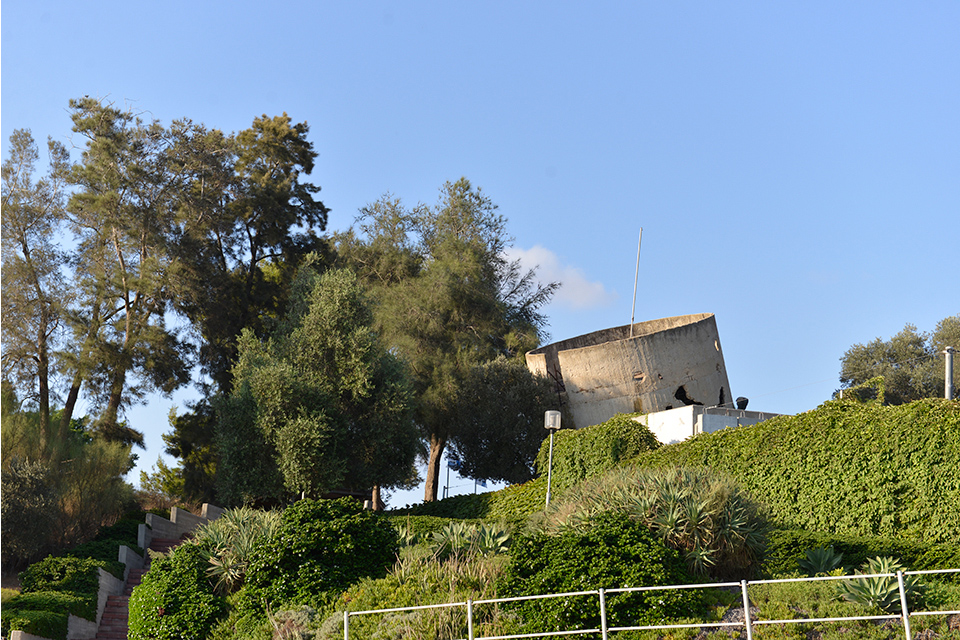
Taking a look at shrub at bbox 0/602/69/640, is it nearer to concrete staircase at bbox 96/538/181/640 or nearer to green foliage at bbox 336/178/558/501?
concrete staircase at bbox 96/538/181/640

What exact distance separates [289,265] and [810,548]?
85.4 feet

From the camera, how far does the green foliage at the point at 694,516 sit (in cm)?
1294

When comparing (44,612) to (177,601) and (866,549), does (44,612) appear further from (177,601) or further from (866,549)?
(866,549)

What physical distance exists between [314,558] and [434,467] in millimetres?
20414

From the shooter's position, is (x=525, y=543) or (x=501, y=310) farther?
(x=501, y=310)

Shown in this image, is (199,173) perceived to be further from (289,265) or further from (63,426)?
(63,426)

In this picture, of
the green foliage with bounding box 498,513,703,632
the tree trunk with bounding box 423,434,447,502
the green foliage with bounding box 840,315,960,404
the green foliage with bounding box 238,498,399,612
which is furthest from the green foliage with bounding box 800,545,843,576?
the green foliage with bounding box 840,315,960,404

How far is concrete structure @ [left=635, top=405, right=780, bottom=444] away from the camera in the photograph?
23.4 m

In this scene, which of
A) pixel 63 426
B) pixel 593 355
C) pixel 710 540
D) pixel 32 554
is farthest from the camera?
pixel 593 355

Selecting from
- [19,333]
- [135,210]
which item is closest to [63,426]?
[19,333]

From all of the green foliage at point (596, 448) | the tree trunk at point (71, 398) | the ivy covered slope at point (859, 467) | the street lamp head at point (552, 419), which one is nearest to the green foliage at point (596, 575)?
the ivy covered slope at point (859, 467)

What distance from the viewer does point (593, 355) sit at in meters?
31.1

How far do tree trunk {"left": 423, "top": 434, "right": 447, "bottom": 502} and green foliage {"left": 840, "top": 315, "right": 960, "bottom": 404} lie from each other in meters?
20.3

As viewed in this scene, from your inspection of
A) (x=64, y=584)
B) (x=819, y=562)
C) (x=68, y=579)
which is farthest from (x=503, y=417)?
(x=819, y=562)
